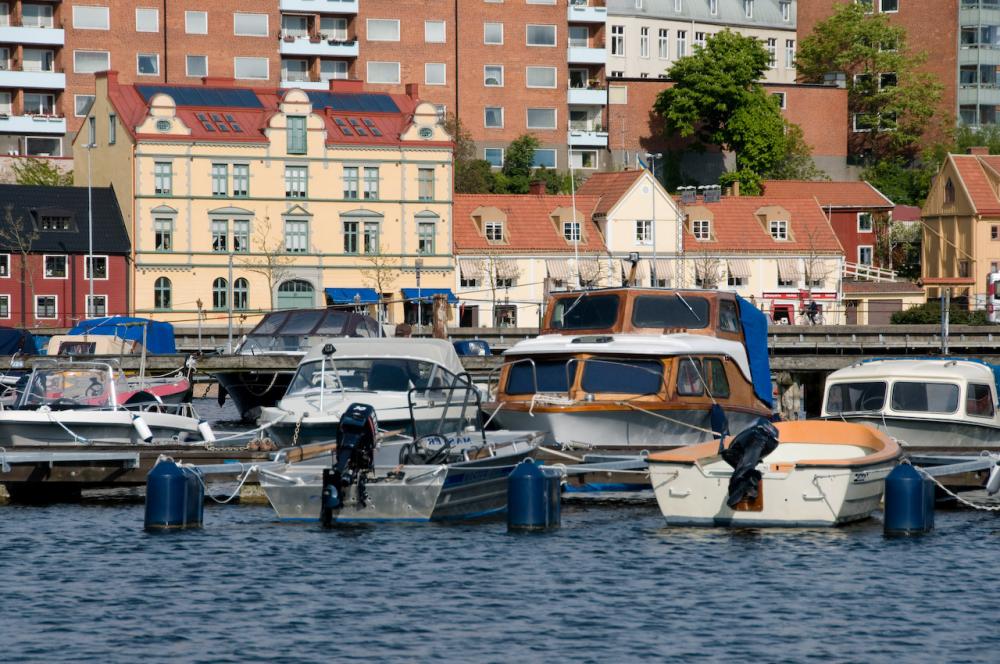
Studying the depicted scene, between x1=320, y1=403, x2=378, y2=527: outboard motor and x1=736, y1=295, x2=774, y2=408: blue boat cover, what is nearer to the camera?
x1=320, y1=403, x2=378, y2=527: outboard motor

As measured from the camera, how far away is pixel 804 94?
123000 millimetres

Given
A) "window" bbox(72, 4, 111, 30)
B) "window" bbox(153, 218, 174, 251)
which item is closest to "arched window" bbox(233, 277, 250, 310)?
"window" bbox(153, 218, 174, 251)

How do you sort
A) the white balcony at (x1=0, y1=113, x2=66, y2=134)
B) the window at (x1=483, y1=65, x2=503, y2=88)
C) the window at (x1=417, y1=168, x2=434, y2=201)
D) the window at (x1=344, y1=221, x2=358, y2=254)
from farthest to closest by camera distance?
the window at (x1=483, y1=65, x2=503, y2=88)
the white balcony at (x1=0, y1=113, x2=66, y2=134)
the window at (x1=417, y1=168, x2=434, y2=201)
the window at (x1=344, y1=221, x2=358, y2=254)

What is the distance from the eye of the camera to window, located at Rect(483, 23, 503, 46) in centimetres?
11300

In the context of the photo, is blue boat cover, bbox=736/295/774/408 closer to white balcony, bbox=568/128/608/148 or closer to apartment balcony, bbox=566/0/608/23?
white balcony, bbox=568/128/608/148

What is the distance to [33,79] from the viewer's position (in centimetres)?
10600

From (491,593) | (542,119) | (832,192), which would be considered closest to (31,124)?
(542,119)

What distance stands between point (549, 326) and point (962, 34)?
99.3 metres

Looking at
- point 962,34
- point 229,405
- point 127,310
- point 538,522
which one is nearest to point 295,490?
point 538,522

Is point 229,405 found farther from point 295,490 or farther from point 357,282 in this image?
point 295,490

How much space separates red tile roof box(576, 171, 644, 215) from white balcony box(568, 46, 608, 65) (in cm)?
1399

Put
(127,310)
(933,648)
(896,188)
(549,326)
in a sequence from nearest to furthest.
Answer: (933,648) → (549,326) → (127,310) → (896,188)

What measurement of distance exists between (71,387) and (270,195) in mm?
54688

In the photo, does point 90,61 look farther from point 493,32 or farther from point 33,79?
point 493,32
